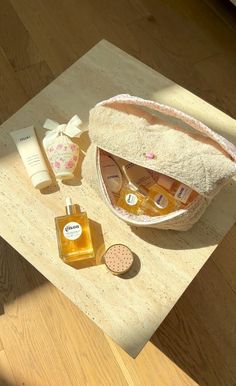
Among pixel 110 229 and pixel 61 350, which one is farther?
pixel 61 350

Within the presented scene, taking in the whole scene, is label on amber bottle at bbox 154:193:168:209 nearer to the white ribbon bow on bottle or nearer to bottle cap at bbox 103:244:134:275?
bottle cap at bbox 103:244:134:275

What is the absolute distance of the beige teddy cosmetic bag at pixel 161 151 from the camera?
704 mm

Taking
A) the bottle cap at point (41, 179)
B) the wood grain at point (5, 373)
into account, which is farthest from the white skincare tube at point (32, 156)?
the wood grain at point (5, 373)

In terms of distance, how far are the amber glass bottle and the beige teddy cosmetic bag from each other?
7cm

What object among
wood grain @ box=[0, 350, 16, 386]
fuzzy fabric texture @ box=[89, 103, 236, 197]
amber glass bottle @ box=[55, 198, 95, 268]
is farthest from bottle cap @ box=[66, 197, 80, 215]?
wood grain @ box=[0, 350, 16, 386]

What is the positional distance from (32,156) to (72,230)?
0.63 feet

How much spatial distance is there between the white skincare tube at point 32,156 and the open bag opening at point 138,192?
5.3 inches

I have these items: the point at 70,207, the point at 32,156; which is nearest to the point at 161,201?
the point at 70,207

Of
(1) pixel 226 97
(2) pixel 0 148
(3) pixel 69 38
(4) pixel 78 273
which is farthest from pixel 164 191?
(3) pixel 69 38

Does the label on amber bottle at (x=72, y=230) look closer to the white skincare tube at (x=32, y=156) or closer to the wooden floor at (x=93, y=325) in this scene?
the white skincare tube at (x=32, y=156)

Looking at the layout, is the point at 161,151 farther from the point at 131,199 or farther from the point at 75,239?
the point at 75,239

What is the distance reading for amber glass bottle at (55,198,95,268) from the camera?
0.78m

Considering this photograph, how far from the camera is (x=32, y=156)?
86cm

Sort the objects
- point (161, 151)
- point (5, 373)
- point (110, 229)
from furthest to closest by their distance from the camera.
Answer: point (5, 373) → point (110, 229) → point (161, 151)
